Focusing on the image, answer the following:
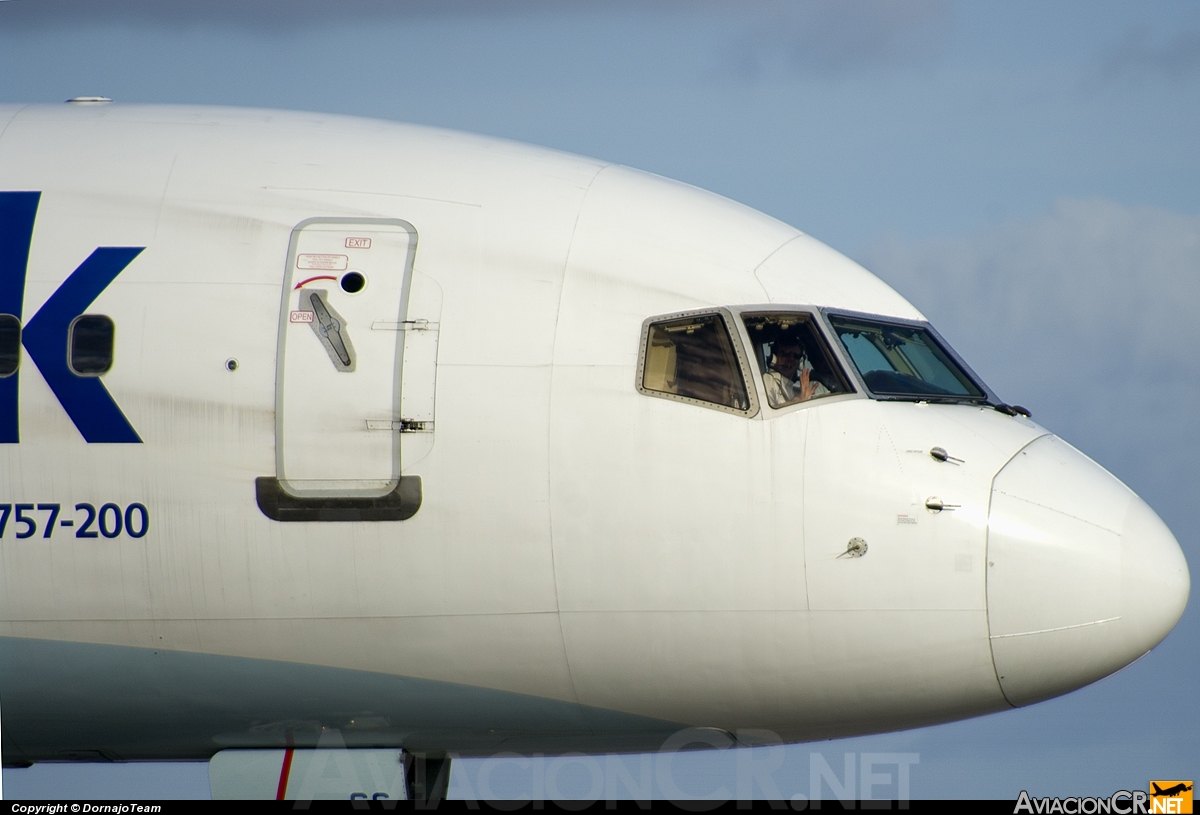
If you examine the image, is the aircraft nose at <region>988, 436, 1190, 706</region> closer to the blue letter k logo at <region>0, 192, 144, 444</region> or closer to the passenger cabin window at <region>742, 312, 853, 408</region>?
the passenger cabin window at <region>742, 312, 853, 408</region>

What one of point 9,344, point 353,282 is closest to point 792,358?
point 353,282

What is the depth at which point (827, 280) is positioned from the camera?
9766mm

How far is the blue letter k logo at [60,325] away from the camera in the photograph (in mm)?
9070

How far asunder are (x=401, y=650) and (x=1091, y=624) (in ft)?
14.4

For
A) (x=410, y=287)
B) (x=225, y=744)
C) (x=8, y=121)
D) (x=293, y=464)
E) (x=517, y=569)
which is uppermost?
(x=8, y=121)

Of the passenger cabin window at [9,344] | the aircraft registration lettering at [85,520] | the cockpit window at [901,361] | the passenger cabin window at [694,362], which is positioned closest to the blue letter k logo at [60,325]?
the passenger cabin window at [9,344]

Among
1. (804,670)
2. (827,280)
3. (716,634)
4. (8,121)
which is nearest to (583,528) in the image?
(716,634)

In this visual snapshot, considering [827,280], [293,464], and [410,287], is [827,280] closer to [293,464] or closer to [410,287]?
[410,287]

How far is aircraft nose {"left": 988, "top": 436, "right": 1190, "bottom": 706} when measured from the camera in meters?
8.59

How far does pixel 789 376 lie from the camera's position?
9.23 meters

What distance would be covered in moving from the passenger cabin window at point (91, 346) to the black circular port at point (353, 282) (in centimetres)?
157

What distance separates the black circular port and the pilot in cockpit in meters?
2.76

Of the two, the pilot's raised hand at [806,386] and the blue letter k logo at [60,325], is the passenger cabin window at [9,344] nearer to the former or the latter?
the blue letter k logo at [60,325]

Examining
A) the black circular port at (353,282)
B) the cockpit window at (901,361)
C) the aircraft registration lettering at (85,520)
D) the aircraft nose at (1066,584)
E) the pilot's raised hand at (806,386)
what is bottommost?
the aircraft nose at (1066,584)
